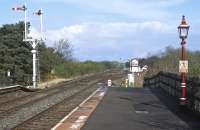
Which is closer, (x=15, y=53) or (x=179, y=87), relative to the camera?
(x=179, y=87)

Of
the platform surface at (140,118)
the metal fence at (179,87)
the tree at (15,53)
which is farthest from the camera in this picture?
the tree at (15,53)

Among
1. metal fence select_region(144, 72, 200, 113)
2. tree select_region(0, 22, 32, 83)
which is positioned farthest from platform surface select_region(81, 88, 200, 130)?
tree select_region(0, 22, 32, 83)

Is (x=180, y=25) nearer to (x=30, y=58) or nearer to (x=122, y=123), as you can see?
(x=122, y=123)

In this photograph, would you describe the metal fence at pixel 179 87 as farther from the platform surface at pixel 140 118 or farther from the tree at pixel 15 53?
the tree at pixel 15 53

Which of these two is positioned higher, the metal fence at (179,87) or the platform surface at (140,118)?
the metal fence at (179,87)

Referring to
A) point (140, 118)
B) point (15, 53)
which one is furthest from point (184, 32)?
point (15, 53)

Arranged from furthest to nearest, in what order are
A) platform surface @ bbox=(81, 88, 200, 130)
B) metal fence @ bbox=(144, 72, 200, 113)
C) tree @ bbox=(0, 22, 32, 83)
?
tree @ bbox=(0, 22, 32, 83), metal fence @ bbox=(144, 72, 200, 113), platform surface @ bbox=(81, 88, 200, 130)

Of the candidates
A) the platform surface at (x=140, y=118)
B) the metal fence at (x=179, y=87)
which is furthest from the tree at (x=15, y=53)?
the platform surface at (x=140, y=118)

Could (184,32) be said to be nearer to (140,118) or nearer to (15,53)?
(140,118)

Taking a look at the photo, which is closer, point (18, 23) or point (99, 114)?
point (99, 114)

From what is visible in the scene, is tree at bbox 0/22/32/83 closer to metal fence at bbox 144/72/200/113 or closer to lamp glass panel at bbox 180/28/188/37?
metal fence at bbox 144/72/200/113

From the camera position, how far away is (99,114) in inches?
823

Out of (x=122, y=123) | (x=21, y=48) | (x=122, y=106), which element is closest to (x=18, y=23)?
(x=21, y=48)

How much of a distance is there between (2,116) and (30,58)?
59.3m
